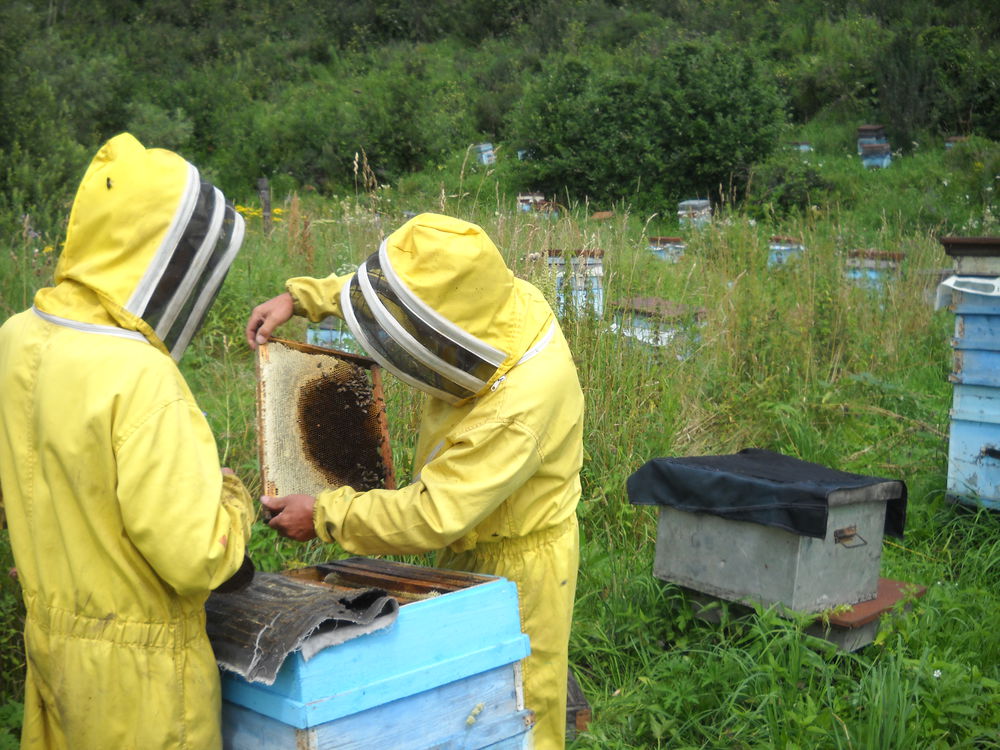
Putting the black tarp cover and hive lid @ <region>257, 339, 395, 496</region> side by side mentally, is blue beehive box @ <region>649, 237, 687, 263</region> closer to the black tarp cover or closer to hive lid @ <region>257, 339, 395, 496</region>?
the black tarp cover

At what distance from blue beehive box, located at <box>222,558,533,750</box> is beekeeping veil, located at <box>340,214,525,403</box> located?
0.51m

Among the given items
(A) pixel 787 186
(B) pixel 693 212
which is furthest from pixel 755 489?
(A) pixel 787 186

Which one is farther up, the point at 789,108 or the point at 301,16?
the point at 301,16

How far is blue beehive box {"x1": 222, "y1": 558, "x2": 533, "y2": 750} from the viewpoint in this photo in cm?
178

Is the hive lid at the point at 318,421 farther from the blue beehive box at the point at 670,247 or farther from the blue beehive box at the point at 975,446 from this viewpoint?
the blue beehive box at the point at 670,247

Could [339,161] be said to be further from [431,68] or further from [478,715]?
[478,715]

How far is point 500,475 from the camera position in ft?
7.24

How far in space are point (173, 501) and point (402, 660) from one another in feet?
1.77

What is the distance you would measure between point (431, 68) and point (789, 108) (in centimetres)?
1090

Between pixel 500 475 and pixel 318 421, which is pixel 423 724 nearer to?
pixel 500 475

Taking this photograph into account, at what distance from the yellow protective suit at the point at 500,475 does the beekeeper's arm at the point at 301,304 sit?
1.22ft

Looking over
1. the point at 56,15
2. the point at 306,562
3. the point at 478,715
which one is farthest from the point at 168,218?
the point at 56,15

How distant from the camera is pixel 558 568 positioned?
7.97 feet

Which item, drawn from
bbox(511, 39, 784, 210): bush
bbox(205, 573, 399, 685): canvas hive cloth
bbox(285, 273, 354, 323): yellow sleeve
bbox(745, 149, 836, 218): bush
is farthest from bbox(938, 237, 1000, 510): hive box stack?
bbox(511, 39, 784, 210): bush
